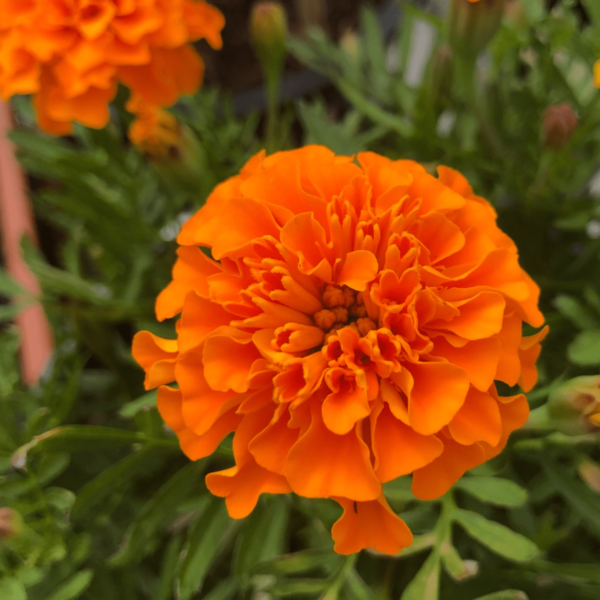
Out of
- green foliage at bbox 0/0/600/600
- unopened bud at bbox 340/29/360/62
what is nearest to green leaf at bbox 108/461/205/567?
green foliage at bbox 0/0/600/600

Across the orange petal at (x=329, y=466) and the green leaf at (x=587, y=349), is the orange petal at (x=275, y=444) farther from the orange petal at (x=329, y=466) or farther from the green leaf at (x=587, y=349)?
the green leaf at (x=587, y=349)

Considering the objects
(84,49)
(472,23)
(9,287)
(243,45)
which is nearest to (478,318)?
(472,23)

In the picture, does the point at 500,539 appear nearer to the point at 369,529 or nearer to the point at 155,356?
the point at 369,529

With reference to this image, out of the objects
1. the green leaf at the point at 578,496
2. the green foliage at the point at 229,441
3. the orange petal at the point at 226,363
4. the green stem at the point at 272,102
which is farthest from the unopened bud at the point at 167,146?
the green leaf at the point at 578,496

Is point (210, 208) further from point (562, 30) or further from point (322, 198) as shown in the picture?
point (562, 30)

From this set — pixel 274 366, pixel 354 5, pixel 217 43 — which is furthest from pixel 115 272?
pixel 354 5

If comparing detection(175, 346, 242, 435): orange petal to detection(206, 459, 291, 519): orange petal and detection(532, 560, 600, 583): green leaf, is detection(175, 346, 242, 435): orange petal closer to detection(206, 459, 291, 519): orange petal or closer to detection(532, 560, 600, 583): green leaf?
detection(206, 459, 291, 519): orange petal
